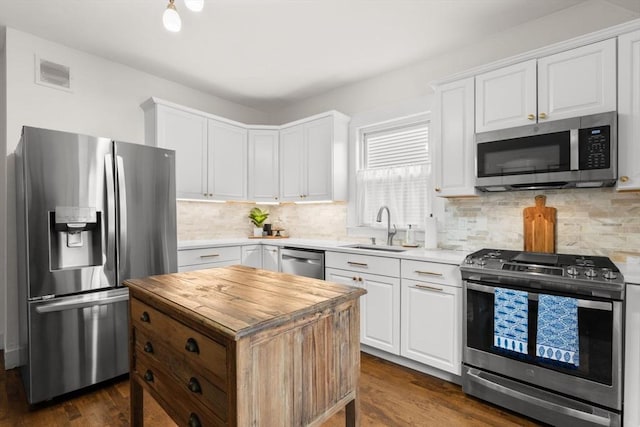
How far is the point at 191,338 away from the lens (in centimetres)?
123

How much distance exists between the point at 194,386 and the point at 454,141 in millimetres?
2526

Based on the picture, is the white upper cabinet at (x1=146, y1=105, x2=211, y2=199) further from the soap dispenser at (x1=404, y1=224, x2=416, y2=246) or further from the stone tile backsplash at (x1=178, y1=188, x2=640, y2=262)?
the soap dispenser at (x1=404, y1=224, x2=416, y2=246)

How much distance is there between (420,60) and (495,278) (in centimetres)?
230

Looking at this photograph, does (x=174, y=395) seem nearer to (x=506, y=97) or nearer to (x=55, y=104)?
(x=506, y=97)

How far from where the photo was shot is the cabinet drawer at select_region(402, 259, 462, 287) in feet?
7.68

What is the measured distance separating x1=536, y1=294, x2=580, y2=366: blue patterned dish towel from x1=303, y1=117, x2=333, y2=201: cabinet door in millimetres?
2281

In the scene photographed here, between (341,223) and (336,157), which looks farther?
(341,223)

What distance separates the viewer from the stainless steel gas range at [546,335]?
1747 mm

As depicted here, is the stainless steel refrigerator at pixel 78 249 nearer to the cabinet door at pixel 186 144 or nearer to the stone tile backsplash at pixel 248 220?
the cabinet door at pixel 186 144

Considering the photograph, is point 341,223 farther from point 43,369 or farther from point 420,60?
point 43,369

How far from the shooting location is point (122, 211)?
2.48 m

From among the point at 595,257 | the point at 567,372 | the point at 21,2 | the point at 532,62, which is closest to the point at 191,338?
the point at 567,372

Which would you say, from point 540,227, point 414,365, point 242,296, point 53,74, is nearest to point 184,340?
point 242,296

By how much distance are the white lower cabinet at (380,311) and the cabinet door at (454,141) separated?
95cm
